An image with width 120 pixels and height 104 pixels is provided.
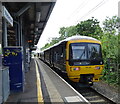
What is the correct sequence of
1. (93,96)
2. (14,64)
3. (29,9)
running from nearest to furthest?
(14,64)
(93,96)
(29,9)

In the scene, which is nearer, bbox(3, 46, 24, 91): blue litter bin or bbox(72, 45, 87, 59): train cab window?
bbox(3, 46, 24, 91): blue litter bin

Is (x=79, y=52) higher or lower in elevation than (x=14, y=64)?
higher

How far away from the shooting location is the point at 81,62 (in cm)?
802

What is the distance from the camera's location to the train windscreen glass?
802 cm

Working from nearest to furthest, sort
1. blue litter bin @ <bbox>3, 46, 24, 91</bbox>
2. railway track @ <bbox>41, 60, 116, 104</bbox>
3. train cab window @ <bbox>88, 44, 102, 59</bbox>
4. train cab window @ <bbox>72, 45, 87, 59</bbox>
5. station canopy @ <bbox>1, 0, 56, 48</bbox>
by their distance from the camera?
blue litter bin @ <bbox>3, 46, 24, 91</bbox>, railway track @ <bbox>41, 60, 116, 104</bbox>, train cab window @ <bbox>72, 45, 87, 59</bbox>, train cab window @ <bbox>88, 44, 102, 59</bbox>, station canopy @ <bbox>1, 0, 56, 48</bbox>

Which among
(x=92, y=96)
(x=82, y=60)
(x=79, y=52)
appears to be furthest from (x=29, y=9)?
(x=92, y=96)

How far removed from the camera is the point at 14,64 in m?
5.97

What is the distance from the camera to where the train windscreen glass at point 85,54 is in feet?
26.3

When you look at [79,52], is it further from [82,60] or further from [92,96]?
[92,96]

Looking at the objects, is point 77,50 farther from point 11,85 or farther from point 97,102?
point 11,85

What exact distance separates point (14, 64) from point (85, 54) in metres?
3.88

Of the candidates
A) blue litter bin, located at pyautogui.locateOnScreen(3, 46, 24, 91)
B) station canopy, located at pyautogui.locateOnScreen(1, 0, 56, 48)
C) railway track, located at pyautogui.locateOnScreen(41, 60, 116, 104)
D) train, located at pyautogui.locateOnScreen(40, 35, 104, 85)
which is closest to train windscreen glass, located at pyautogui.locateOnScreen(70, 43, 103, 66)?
train, located at pyautogui.locateOnScreen(40, 35, 104, 85)

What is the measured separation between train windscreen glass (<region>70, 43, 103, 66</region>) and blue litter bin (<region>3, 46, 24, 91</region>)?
9.56ft

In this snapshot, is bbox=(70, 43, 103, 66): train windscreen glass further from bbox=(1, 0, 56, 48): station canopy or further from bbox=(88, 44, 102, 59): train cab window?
bbox=(1, 0, 56, 48): station canopy
